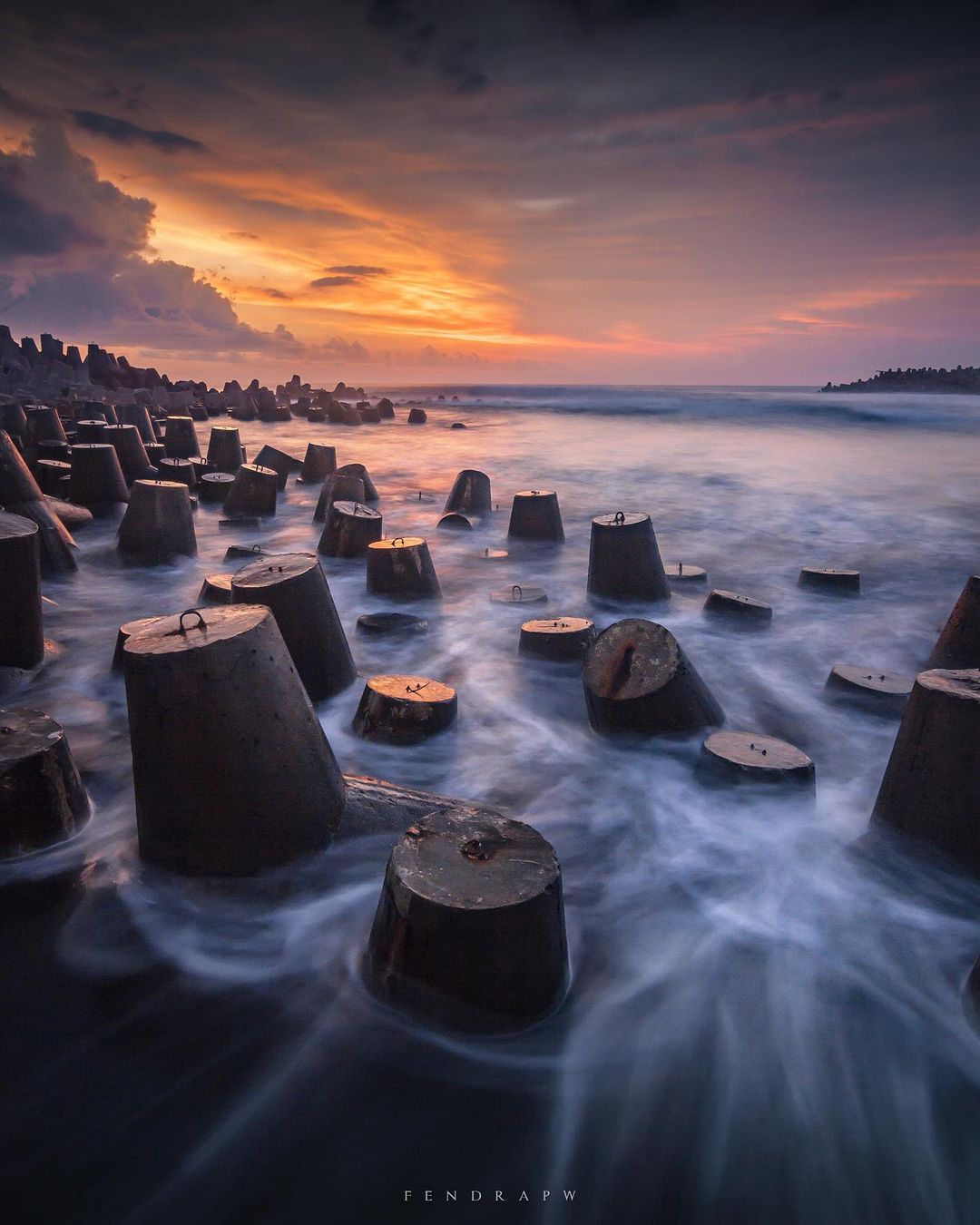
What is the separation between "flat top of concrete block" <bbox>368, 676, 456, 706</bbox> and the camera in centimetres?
522

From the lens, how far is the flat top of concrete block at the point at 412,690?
522 centimetres

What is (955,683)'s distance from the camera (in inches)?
148

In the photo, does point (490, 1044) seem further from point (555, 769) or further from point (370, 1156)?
point (555, 769)

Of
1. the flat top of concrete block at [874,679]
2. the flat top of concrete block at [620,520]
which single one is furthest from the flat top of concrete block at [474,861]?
the flat top of concrete block at [620,520]

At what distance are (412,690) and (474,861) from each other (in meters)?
2.62

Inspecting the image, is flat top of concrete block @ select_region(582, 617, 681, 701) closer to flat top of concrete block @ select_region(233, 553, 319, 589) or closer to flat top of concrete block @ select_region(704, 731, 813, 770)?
flat top of concrete block @ select_region(704, 731, 813, 770)

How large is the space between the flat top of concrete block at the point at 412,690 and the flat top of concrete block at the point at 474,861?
2.09 meters

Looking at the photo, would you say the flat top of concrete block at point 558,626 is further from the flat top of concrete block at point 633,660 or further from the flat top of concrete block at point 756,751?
the flat top of concrete block at point 756,751

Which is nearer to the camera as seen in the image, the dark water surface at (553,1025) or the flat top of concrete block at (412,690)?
the dark water surface at (553,1025)

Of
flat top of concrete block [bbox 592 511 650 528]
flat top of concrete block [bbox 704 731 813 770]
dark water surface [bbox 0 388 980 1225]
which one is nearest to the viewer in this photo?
dark water surface [bbox 0 388 980 1225]

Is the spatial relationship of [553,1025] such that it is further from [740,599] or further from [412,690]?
[740,599]

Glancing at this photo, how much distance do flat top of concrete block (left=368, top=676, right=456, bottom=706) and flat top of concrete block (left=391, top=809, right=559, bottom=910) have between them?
209cm

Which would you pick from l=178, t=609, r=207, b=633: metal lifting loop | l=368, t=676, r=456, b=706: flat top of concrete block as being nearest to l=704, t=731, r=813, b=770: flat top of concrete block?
l=368, t=676, r=456, b=706: flat top of concrete block

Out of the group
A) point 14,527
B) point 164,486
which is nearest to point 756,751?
point 14,527
